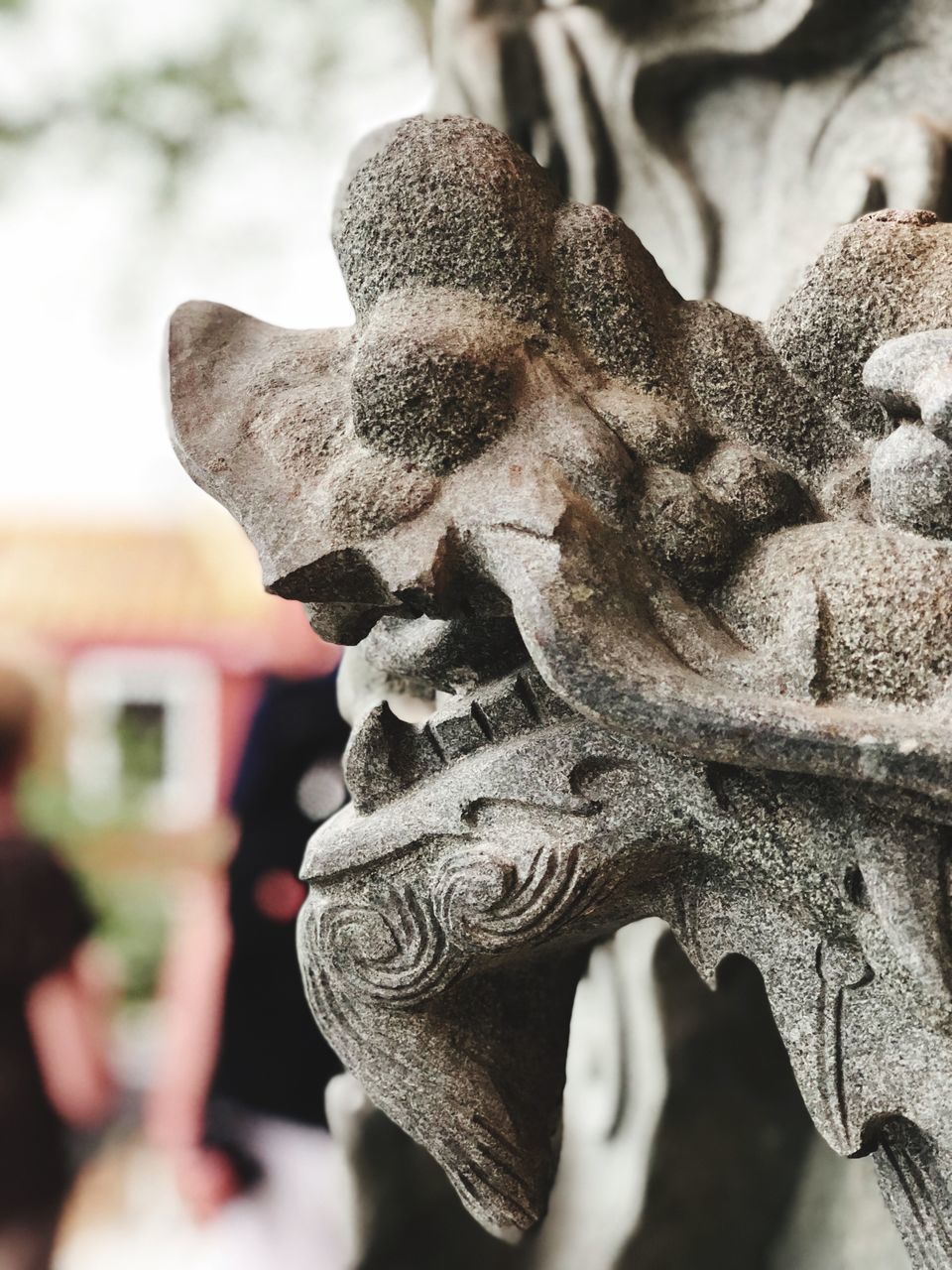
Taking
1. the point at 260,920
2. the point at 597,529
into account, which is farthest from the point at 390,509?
the point at 260,920

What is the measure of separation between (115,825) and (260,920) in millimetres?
1459

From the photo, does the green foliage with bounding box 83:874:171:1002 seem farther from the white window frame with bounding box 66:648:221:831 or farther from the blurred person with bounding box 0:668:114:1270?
the blurred person with bounding box 0:668:114:1270

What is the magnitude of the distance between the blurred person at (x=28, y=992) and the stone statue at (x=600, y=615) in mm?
1211

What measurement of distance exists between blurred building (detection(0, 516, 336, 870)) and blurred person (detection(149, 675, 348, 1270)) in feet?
3.04

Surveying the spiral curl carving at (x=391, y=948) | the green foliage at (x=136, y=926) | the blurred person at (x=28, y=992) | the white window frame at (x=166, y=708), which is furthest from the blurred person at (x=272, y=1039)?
the white window frame at (x=166, y=708)

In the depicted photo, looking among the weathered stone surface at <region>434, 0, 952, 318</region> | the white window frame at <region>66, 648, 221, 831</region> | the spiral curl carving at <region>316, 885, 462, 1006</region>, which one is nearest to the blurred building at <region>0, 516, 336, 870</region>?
the white window frame at <region>66, 648, 221, 831</region>

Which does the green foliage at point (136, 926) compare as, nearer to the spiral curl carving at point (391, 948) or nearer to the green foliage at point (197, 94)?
the green foliage at point (197, 94)

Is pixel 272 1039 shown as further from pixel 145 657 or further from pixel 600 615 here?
pixel 145 657

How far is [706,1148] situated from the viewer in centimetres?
105

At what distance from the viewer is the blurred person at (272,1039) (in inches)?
56.1

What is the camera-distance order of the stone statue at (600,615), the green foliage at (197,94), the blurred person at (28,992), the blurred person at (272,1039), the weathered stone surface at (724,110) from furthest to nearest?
1. the green foliage at (197,94)
2. the blurred person at (28,992)
3. the blurred person at (272,1039)
4. the weathered stone surface at (724,110)
5. the stone statue at (600,615)

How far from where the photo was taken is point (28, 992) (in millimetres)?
1700

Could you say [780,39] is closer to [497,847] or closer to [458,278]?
[458,278]

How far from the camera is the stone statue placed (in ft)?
1.57
